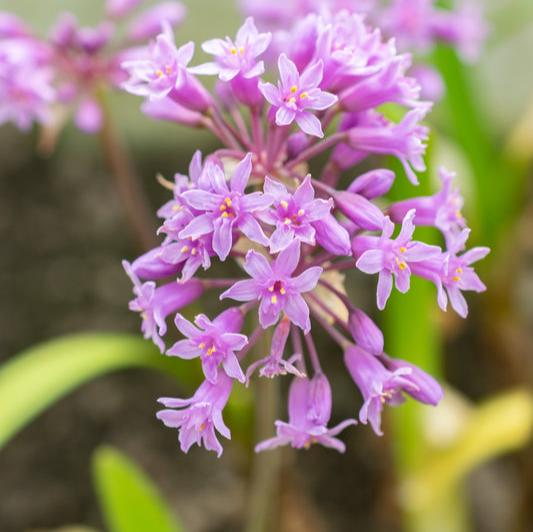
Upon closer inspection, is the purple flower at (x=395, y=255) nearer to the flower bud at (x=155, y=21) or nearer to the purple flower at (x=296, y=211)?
the purple flower at (x=296, y=211)

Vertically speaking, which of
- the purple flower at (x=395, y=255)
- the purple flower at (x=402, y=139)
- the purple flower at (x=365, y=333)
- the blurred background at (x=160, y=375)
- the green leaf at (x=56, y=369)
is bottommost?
the blurred background at (x=160, y=375)

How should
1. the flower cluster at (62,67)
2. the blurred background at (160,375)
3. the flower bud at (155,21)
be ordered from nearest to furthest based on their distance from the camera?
the flower cluster at (62,67), the flower bud at (155,21), the blurred background at (160,375)

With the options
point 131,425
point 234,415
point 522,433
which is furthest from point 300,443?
point 131,425

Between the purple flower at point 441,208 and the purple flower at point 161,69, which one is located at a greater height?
the purple flower at point 161,69

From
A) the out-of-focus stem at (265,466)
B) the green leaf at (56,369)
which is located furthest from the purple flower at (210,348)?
the green leaf at (56,369)

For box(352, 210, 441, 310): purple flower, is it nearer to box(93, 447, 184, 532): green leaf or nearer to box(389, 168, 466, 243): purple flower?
box(389, 168, 466, 243): purple flower

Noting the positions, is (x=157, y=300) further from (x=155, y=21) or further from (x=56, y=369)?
(x=155, y=21)

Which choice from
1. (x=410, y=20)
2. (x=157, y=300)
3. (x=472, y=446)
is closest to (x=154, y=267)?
(x=157, y=300)
